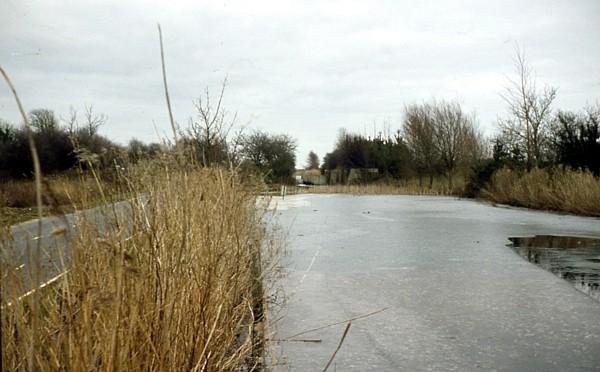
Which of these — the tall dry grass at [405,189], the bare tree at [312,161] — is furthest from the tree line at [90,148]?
the bare tree at [312,161]

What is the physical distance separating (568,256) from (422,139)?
130ft

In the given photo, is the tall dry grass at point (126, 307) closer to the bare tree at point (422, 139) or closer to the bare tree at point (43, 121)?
the bare tree at point (43, 121)

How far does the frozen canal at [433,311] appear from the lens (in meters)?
3.90

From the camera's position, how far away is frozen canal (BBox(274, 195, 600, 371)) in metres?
3.90

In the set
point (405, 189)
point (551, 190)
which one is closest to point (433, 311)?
point (551, 190)

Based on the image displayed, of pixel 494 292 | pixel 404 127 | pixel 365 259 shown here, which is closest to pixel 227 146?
pixel 365 259

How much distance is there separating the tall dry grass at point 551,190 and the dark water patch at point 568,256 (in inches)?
275

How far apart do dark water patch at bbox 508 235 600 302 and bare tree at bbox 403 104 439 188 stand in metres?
33.1

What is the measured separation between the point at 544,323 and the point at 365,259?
12.6 feet

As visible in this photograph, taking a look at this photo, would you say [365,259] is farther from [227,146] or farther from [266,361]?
[266,361]

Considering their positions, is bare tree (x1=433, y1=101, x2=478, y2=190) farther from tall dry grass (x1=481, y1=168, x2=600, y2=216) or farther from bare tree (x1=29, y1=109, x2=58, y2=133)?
bare tree (x1=29, y1=109, x2=58, y2=133)

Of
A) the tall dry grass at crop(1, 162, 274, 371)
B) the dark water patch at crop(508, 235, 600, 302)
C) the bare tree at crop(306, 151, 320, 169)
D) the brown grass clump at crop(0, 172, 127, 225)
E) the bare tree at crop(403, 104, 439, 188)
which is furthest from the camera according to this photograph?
the bare tree at crop(306, 151, 320, 169)

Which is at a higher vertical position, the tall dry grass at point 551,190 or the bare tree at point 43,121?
the bare tree at point 43,121

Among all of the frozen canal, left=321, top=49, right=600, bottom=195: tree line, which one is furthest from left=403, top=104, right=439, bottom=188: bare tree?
the frozen canal
